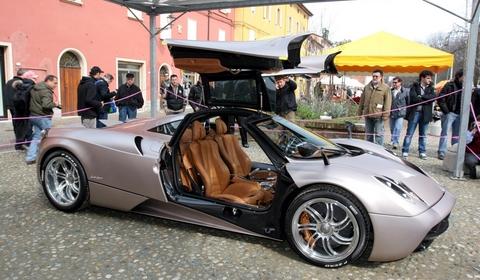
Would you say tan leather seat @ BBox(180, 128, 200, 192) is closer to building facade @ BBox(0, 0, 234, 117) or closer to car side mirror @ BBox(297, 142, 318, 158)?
car side mirror @ BBox(297, 142, 318, 158)

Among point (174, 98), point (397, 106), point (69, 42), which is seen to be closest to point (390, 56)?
point (397, 106)

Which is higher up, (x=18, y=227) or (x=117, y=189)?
(x=117, y=189)

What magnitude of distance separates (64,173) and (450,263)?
3.74 meters

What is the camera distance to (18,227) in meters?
4.05

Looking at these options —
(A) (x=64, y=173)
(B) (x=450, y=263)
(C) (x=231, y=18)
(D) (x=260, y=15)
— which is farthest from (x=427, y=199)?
(D) (x=260, y=15)

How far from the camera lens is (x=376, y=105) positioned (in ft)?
27.3

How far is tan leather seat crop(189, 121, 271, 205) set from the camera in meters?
3.96

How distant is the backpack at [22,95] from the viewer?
7500 mm

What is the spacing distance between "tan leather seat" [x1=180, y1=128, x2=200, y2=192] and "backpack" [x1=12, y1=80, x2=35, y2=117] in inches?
182

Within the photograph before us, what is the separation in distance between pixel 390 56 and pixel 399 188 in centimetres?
781

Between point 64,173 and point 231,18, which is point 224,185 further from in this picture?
point 231,18

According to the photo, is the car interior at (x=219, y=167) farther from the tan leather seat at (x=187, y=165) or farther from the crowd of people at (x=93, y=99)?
the crowd of people at (x=93, y=99)

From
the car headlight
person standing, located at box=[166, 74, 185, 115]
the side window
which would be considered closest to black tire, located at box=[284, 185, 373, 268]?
the car headlight

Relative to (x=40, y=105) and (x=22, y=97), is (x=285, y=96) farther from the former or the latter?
(x=22, y=97)
